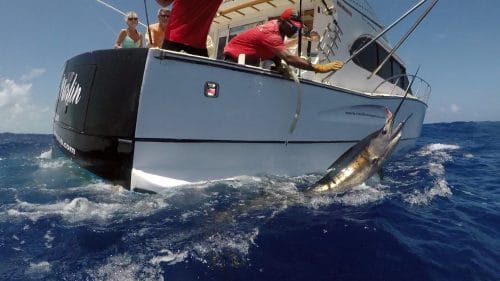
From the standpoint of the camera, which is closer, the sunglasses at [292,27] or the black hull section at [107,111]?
the black hull section at [107,111]

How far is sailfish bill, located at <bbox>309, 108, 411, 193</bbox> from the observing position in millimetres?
3678

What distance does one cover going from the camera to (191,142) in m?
3.50

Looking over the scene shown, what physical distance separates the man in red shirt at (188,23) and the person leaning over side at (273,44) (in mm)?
597

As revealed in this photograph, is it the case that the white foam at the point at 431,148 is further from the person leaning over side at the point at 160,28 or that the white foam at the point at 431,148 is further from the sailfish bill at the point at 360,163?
the person leaning over side at the point at 160,28

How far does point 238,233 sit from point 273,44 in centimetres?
237

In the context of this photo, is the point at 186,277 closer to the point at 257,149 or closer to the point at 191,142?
the point at 191,142

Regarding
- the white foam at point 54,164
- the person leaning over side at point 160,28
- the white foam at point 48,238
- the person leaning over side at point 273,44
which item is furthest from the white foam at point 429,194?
the white foam at point 54,164

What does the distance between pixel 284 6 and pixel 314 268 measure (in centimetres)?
538

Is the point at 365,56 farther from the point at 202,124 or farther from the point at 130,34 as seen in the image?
the point at 202,124

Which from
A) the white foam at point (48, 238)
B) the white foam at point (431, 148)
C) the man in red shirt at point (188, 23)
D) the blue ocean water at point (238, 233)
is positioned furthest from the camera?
the white foam at point (431, 148)

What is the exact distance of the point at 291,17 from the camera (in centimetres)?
401

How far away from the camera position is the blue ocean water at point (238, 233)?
2.09m

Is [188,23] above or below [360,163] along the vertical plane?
above

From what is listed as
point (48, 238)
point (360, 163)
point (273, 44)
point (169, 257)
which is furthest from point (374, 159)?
point (48, 238)
